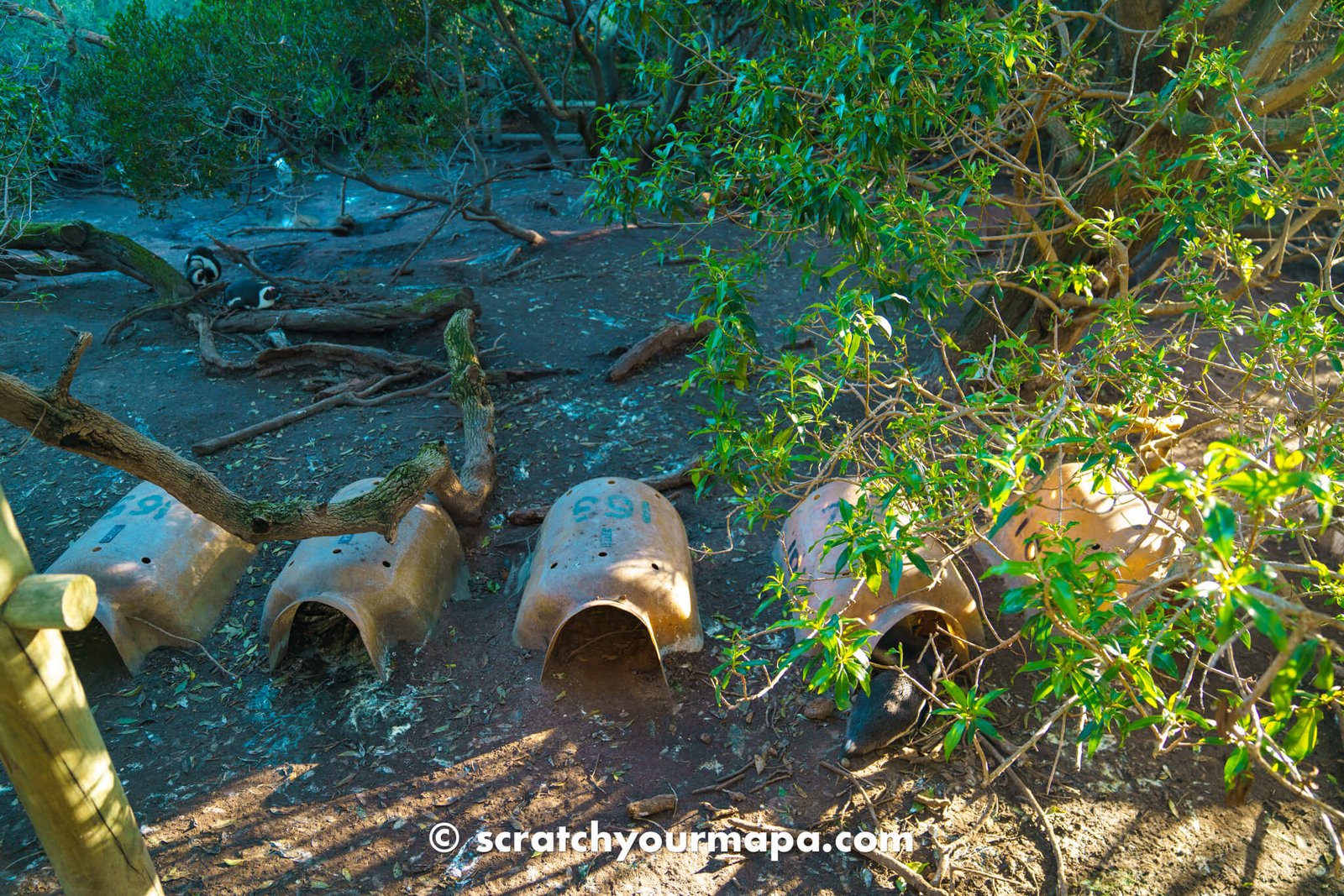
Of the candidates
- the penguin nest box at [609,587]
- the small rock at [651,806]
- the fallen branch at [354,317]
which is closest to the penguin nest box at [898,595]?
the penguin nest box at [609,587]

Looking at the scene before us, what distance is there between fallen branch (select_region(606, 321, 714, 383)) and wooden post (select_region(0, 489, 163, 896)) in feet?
15.7

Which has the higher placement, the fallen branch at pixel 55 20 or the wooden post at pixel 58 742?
the fallen branch at pixel 55 20

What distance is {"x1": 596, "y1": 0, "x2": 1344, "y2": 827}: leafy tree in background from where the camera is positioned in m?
2.38

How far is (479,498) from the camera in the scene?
5480mm

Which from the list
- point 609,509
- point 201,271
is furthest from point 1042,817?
point 201,271

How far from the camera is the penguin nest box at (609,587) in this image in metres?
4.22

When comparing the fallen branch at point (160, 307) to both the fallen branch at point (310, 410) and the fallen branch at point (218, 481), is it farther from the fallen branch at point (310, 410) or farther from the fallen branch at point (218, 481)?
the fallen branch at point (218, 481)

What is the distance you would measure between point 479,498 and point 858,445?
8.48 ft

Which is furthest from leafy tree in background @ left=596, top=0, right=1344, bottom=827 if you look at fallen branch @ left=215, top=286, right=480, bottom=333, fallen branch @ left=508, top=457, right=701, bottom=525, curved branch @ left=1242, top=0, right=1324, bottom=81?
fallen branch @ left=215, top=286, right=480, bottom=333

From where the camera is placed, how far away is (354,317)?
7.71 m

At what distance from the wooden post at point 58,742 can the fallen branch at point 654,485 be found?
112 inches

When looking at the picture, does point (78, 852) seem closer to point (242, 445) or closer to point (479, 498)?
point (479, 498)

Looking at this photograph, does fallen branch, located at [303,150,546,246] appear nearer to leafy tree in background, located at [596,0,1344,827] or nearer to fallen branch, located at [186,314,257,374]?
fallen branch, located at [186,314,257,374]

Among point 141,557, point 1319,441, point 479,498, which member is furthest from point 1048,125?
point 141,557
